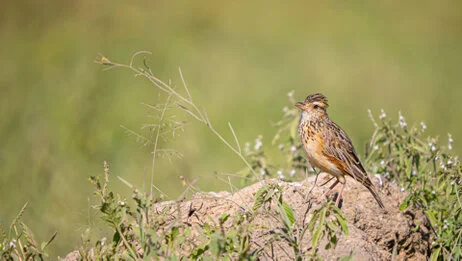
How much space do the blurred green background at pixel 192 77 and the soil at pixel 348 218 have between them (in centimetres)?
84

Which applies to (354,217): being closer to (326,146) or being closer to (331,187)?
(331,187)

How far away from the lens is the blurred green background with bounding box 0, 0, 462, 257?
8711 mm

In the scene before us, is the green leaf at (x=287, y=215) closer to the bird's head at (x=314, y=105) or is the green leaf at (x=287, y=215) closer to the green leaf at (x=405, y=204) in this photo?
the green leaf at (x=405, y=204)

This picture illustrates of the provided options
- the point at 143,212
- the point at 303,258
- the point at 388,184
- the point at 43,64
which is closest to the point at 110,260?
the point at 143,212

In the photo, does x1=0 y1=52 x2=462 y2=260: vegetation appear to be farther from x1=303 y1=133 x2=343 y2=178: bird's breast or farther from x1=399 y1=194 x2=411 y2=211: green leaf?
x1=303 y1=133 x2=343 y2=178: bird's breast

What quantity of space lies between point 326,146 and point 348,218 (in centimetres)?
97

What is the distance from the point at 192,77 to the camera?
12812 millimetres

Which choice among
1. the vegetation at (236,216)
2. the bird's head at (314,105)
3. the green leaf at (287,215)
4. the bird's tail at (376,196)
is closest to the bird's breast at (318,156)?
the bird's head at (314,105)

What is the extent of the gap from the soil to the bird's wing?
0.13 metres

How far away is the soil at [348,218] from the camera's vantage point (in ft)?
17.9

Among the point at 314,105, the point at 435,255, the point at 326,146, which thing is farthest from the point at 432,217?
the point at 314,105

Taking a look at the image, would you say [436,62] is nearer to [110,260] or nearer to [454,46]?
[454,46]

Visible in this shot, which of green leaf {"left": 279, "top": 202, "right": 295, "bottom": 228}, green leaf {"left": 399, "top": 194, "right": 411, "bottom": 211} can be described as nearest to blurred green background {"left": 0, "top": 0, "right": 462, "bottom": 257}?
green leaf {"left": 279, "top": 202, "right": 295, "bottom": 228}

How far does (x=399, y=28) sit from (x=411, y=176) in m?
9.26
